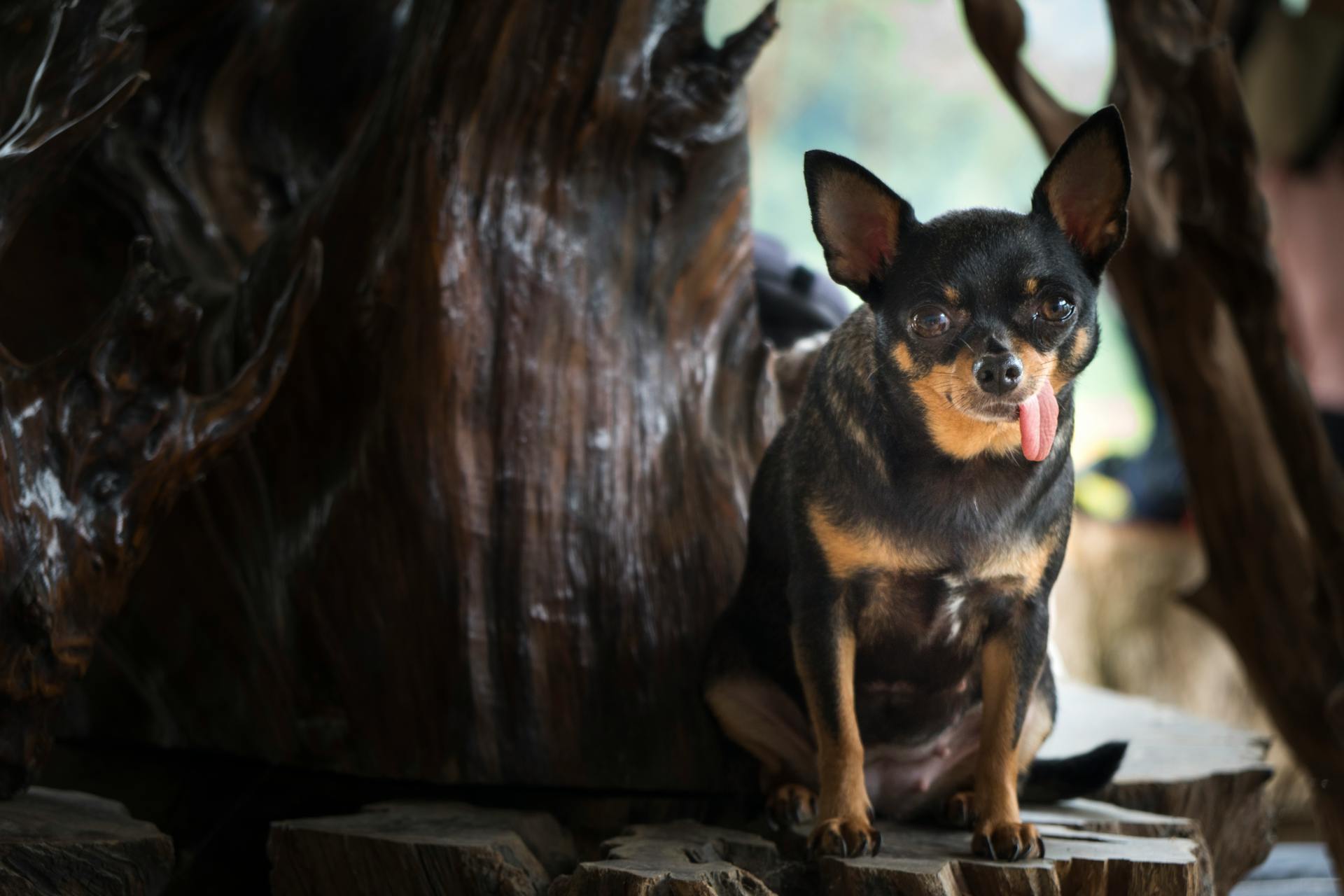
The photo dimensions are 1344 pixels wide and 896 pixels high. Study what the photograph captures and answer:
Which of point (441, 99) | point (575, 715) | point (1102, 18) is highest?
point (1102, 18)

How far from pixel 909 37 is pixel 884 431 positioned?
5.07 metres

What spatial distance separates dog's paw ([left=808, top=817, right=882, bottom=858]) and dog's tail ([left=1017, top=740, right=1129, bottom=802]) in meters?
0.55

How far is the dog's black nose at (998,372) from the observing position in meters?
1.91

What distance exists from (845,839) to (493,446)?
3.49ft

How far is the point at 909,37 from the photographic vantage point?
22.0ft

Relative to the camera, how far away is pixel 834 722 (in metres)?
2.16

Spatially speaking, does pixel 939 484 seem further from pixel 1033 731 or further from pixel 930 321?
pixel 1033 731

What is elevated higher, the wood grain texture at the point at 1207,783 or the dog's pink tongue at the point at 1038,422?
the dog's pink tongue at the point at 1038,422

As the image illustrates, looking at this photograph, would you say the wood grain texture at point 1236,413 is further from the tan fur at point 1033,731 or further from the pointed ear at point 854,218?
the pointed ear at point 854,218

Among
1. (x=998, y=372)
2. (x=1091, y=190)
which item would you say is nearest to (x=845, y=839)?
(x=998, y=372)

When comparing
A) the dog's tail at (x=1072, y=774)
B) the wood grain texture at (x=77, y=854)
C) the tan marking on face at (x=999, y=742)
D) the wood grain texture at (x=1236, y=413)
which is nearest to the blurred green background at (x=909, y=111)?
the wood grain texture at (x=1236, y=413)

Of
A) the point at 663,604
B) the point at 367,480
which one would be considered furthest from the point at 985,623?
the point at 367,480

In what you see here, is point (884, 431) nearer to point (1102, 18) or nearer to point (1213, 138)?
point (1213, 138)

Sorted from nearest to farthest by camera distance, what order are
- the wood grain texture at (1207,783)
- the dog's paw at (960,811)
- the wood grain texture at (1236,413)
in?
the dog's paw at (960,811) < the wood grain texture at (1207,783) < the wood grain texture at (1236,413)
